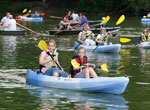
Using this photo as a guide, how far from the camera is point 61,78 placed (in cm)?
1162

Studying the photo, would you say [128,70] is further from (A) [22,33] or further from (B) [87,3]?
(B) [87,3]

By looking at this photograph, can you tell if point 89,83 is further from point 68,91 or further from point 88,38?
point 88,38

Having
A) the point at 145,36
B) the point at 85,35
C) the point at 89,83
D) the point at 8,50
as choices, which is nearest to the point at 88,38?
the point at 85,35

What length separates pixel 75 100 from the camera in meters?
10.5

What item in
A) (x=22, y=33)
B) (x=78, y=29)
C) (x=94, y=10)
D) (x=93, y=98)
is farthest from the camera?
(x=94, y=10)

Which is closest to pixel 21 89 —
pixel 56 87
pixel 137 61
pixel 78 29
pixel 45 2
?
pixel 56 87

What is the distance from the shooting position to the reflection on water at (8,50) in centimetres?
1670

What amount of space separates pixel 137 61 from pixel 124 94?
6246 mm

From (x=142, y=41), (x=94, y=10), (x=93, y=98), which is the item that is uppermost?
(x=94, y=10)

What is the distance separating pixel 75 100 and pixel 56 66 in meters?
1.80

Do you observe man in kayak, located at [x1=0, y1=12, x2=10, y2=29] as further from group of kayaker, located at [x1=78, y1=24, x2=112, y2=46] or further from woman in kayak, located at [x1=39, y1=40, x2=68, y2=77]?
woman in kayak, located at [x1=39, y1=40, x2=68, y2=77]

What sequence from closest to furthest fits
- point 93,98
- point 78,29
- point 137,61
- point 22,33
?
point 93,98, point 137,61, point 22,33, point 78,29

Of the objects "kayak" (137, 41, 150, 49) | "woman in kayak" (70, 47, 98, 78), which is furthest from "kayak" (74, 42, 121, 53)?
"woman in kayak" (70, 47, 98, 78)

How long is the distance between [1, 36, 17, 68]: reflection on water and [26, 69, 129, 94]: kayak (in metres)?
4.09
